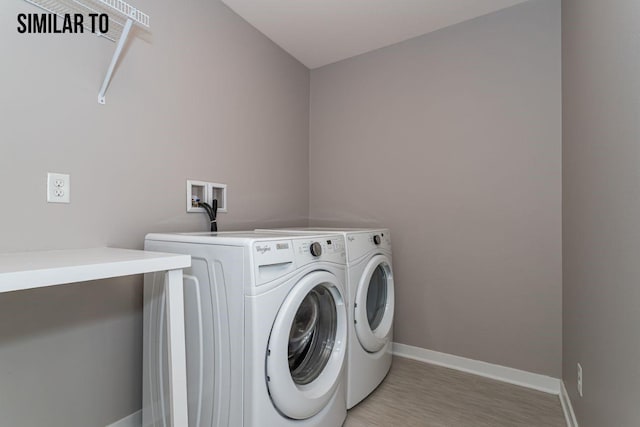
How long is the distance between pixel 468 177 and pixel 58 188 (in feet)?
7.25

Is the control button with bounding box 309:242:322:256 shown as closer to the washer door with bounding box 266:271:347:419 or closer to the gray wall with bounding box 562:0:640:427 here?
the washer door with bounding box 266:271:347:419

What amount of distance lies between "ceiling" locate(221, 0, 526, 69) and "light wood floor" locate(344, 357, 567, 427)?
2.34 m

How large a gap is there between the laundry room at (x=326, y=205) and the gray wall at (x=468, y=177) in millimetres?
14

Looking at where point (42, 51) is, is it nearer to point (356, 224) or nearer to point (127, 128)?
point (127, 128)

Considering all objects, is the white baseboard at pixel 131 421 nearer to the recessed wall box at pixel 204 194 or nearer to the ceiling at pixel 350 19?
the recessed wall box at pixel 204 194

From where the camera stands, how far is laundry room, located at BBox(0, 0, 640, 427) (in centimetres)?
109

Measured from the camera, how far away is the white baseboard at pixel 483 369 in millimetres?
1880

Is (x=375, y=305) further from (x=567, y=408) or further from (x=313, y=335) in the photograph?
(x=567, y=408)

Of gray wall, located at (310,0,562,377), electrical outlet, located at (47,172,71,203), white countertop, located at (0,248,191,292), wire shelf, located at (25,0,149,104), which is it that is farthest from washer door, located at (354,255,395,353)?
wire shelf, located at (25,0,149,104)

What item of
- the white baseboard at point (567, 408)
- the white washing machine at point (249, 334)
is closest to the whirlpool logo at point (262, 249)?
the white washing machine at point (249, 334)

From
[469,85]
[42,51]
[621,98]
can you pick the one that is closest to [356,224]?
[469,85]

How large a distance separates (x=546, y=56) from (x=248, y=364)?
2.31m

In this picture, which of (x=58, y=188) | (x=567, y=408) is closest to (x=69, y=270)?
(x=58, y=188)

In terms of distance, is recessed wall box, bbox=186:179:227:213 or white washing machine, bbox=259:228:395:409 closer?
white washing machine, bbox=259:228:395:409
